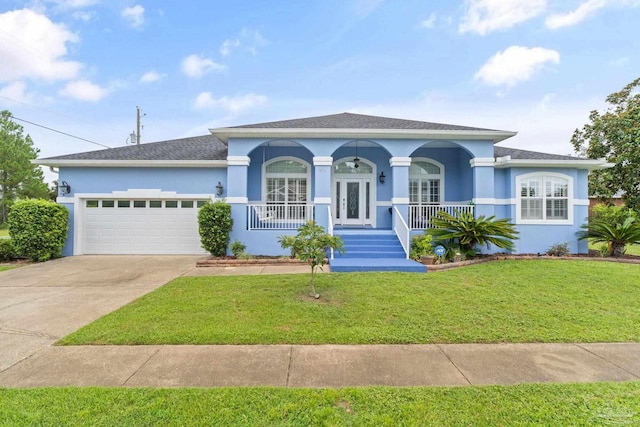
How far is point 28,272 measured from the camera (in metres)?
7.75

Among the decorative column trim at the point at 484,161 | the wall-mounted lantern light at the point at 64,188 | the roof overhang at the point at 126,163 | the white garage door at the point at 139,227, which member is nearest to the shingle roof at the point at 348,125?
the decorative column trim at the point at 484,161

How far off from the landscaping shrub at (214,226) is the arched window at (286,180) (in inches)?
107

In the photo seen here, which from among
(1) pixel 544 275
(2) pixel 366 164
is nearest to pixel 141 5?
(2) pixel 366 164

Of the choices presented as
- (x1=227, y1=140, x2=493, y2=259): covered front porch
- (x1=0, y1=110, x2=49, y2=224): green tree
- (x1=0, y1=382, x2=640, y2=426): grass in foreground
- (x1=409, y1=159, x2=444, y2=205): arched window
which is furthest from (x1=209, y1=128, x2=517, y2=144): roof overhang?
(x1=0, y1=110, x2=49, y2=224): green tree

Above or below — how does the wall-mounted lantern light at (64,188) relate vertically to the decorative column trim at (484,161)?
below

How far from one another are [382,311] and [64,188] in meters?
11.9

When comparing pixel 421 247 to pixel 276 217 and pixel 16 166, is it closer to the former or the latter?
pixel 276 217

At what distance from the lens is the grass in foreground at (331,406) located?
2.22 meters

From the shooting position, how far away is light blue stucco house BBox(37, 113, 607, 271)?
31.3 feet

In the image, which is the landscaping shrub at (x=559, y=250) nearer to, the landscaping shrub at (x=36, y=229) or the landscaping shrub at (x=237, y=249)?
the landscaping shrub at (x=237, y=249)

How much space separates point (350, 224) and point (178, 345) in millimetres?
8526

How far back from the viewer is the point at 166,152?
1116 cm

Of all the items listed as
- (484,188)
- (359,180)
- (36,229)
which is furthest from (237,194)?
(484,188)

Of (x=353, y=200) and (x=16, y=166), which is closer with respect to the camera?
(x=353, y=200)
